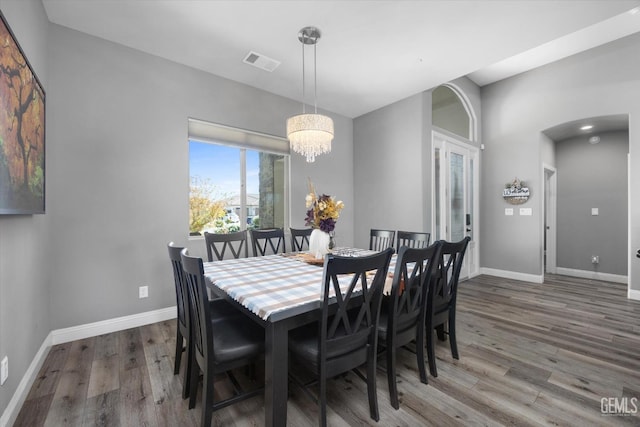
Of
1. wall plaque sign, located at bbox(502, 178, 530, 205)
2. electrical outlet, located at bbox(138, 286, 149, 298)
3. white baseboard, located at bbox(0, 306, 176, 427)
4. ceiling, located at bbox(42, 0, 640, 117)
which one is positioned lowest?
white baseboard, located at bbox(0, 306, 176, 427)

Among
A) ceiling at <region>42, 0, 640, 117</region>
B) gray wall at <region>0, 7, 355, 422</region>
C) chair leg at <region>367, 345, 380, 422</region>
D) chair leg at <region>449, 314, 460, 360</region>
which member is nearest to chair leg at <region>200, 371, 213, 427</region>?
chair leg at <region>367, 345, 380, 422</region>

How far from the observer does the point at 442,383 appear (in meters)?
1.88

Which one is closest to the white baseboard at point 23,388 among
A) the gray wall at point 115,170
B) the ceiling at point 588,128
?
the gray wall at point 115,170

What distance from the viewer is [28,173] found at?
5.82 feet

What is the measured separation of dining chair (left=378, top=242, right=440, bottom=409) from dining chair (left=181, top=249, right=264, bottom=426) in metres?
0.77

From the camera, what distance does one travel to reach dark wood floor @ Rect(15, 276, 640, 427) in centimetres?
157

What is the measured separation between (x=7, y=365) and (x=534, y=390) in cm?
316

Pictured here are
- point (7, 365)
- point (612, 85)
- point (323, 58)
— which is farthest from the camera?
point (612, 85)

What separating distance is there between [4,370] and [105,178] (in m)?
1.75

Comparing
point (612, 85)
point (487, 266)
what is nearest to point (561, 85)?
point (612, 85)

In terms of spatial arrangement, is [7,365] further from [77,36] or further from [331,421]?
[77,36]

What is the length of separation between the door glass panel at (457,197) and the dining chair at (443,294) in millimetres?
2572

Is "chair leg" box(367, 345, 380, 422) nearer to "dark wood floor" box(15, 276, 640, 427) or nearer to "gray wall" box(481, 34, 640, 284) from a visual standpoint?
"dark wood floor" box(15, 276, 640, 427)

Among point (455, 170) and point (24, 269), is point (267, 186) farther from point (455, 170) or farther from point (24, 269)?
point (455, 170)
